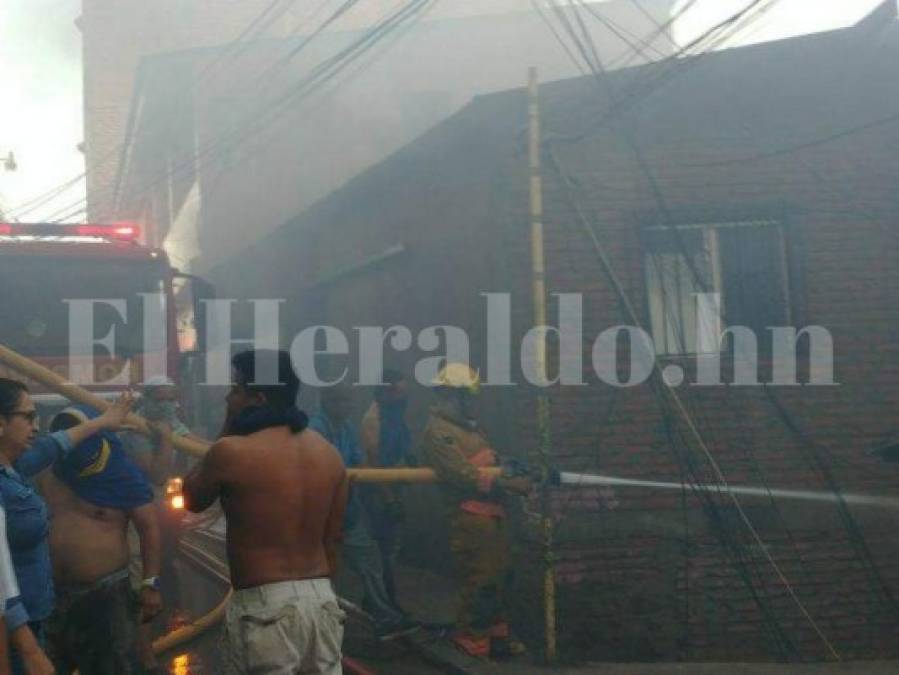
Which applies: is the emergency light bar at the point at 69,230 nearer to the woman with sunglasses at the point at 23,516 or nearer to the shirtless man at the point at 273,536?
the woman with sunglasses at the point at 23,516

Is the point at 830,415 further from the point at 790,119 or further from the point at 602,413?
the point at 790,119

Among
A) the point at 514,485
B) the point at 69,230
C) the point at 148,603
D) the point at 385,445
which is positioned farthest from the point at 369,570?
the point at 69,230

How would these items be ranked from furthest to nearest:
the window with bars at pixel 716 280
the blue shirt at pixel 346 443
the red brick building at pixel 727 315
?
the window with bars at pixel 716 280 → the red brick building at pixel 727 315 → the blue shirt at pixel 346 443

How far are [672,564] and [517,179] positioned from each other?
9.86 feet

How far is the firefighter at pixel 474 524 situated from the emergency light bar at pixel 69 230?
395cm

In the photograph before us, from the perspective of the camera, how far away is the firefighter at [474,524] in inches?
251

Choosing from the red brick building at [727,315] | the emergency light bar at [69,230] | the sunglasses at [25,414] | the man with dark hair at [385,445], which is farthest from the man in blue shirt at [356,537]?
the sunglasses at [25,414]

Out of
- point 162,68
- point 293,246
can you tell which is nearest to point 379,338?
point 293,246

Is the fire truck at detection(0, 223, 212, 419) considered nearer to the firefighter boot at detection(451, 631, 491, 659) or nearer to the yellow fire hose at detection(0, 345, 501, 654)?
the yellow fire hose at detection(0, 345, 501, 654)

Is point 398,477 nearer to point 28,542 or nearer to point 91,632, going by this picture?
point 91,632

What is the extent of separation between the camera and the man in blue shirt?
7.01m

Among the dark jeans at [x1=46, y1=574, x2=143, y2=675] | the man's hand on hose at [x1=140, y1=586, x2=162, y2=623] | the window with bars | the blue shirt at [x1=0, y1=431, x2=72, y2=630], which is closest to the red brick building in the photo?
the window with bars

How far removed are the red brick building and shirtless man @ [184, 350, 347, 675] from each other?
3831 millimetres

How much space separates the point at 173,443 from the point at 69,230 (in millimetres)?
3580
